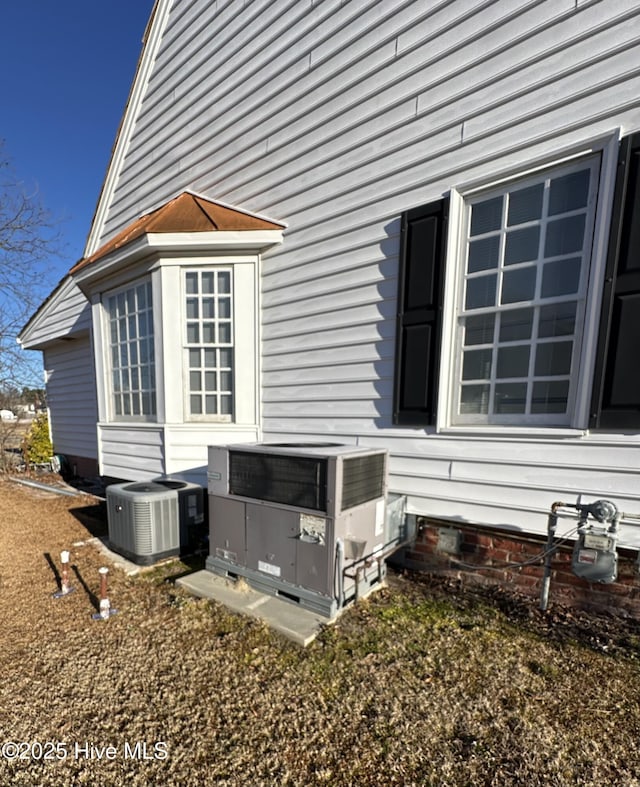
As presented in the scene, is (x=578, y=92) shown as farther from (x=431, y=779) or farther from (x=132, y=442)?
(x=132, y=442)

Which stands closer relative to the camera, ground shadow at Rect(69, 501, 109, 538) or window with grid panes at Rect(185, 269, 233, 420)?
window with grid panes at Rect(185, 269, 233, 420)

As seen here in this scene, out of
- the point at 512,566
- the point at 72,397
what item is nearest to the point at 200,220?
the point at 512,566

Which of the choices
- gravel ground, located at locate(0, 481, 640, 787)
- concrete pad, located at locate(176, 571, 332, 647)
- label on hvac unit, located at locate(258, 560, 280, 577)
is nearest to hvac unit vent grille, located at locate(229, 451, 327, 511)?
label on hvac unit, located at locate(258, 560, 280, 577)

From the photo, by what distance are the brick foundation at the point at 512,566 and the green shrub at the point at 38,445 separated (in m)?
11.6

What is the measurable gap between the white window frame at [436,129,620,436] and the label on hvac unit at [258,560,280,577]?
6.98ft

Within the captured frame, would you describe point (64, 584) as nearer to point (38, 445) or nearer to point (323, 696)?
point (323, 696)

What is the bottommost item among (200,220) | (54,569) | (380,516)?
(54,569)

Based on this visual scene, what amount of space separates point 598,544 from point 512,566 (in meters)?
0.88

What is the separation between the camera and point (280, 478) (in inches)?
124

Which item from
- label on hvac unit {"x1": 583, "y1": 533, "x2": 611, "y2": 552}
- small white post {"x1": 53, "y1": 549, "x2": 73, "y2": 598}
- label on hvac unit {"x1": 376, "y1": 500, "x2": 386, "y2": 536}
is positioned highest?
label on hvac unit {"x1": 583, "y1": 533, "x2": 611, "y2": 552}

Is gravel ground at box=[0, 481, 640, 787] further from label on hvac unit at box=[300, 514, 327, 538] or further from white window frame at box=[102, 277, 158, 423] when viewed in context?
white window frame at box=[102, 277, 158, 423]

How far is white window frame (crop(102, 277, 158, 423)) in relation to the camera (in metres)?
5.52

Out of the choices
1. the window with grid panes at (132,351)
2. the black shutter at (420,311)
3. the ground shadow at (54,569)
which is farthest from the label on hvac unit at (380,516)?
the window with grid panes at (132,351)

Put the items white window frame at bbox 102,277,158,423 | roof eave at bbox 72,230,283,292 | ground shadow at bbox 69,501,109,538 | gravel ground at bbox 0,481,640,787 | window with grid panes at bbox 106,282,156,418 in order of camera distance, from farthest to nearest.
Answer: window with grid panes at bbox 106,282,156,418 → white window frame at bbox 102,277,158,423 → ground shadow at bbox 69,501,109,538 → roof eave at bbox 72,230,283,292 → gravel ground at bbox 0,481,640,787
